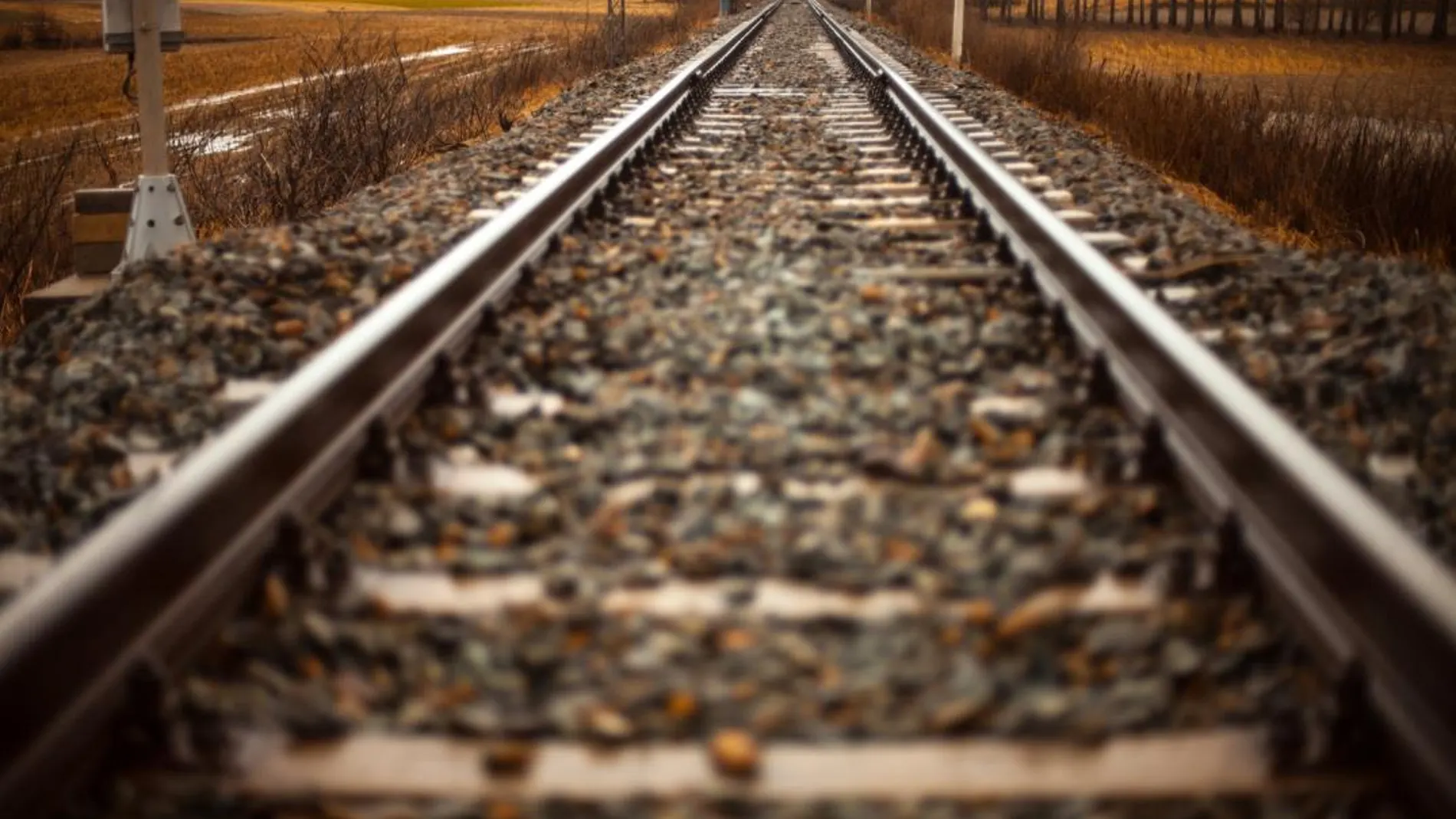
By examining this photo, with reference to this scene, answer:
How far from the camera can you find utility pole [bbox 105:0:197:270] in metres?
4.93

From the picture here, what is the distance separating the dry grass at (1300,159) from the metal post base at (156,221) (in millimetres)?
4778

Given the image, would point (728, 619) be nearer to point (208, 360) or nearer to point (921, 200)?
point (208, 360)

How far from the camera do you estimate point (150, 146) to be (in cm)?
507

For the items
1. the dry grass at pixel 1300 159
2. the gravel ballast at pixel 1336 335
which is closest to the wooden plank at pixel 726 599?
the gravel ballast at pixel 1336 335

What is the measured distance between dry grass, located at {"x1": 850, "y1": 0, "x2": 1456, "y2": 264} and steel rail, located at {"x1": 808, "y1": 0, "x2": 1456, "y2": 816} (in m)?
2.69

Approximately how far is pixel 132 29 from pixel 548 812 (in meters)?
4.60

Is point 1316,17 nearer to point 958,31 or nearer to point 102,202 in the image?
point 958,31

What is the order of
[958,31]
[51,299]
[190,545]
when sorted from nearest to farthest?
[190,545]
[51,299]
[958,31]

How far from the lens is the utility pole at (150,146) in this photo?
4930 mm

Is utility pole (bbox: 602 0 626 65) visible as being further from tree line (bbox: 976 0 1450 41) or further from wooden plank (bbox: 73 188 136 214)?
tree line (bbox: 976 0 1450 41)

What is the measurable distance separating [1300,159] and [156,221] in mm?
5357

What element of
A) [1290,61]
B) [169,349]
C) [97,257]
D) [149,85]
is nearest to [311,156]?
[149,85]

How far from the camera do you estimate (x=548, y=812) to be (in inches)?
64.2

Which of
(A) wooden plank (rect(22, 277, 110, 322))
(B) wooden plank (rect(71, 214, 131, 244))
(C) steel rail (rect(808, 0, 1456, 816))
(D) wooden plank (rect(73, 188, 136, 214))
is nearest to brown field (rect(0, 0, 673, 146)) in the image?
(D) wooden plank (rect(73, 188, 136, 214))
